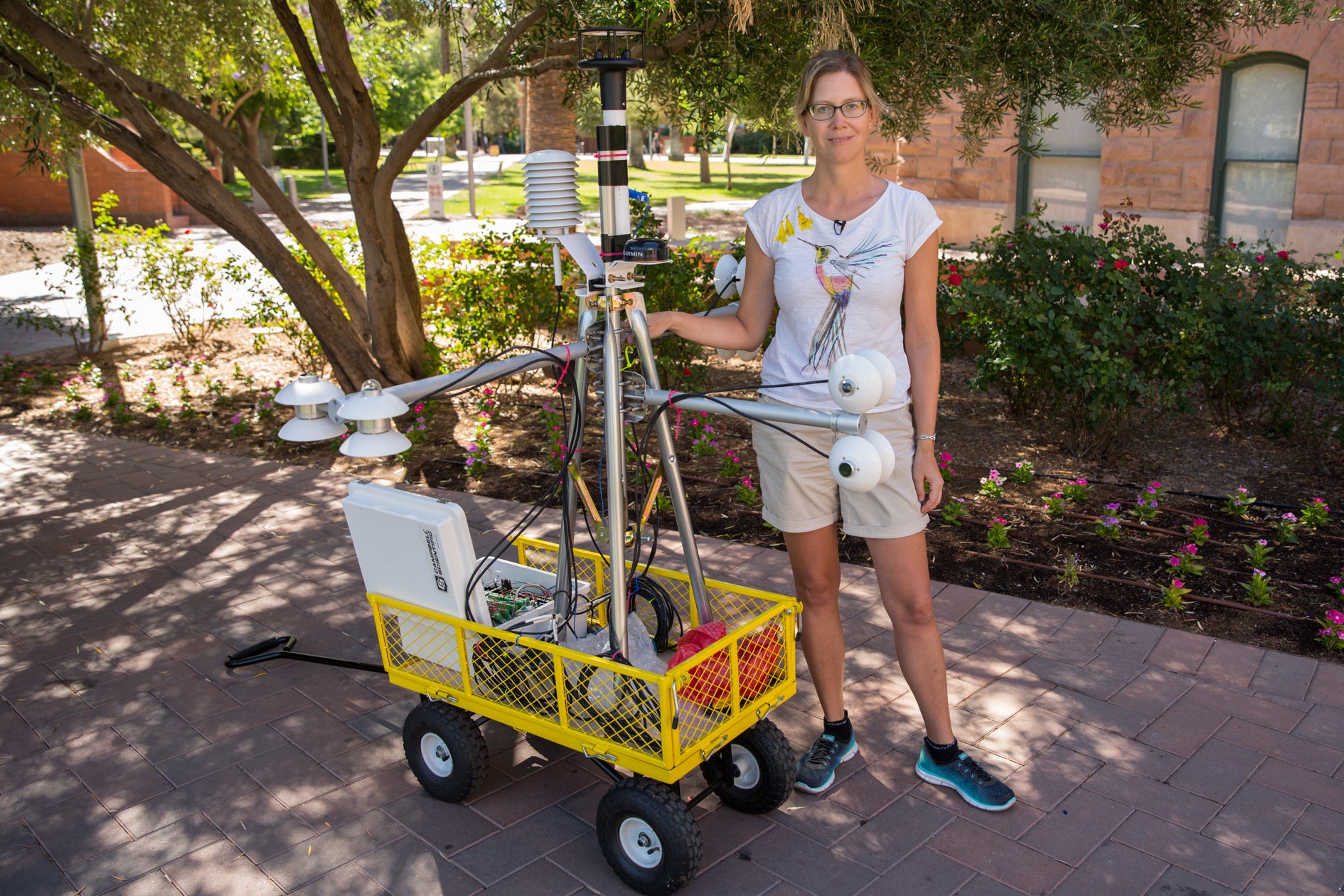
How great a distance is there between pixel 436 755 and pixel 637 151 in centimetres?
4236

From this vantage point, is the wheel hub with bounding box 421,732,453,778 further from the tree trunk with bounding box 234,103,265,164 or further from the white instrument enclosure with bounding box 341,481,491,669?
the tree trunk with bounding box 234,103,265,164

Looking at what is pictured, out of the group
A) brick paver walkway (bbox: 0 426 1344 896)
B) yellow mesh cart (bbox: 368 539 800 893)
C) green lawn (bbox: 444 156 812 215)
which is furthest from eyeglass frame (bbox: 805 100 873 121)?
green lawn (bbox: 444 156 812 215)

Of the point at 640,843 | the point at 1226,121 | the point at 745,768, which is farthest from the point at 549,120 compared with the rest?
the point at 640,843

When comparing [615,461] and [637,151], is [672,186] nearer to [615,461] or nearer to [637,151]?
[637,151]

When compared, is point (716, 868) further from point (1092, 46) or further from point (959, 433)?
point (959, 433)

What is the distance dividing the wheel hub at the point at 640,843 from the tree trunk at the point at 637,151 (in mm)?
36758

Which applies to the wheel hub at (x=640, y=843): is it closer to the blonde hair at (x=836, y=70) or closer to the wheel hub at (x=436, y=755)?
the wheel hub at (x=436, y=755)

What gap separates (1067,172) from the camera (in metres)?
13.0

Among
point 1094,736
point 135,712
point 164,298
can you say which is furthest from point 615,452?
point 164,298

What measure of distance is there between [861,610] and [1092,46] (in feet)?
8.33

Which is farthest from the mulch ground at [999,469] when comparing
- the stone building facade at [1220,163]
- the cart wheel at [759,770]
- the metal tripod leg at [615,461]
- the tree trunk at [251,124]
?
the tree trunk at [251,124]

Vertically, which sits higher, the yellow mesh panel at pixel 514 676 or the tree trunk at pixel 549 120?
the tree trunk at pixel 549 120

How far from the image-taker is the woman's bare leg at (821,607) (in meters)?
3.05

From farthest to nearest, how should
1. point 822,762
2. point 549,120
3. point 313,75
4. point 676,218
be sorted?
point 549,120 → point 676,218 → point 313,75 → point 822,762
